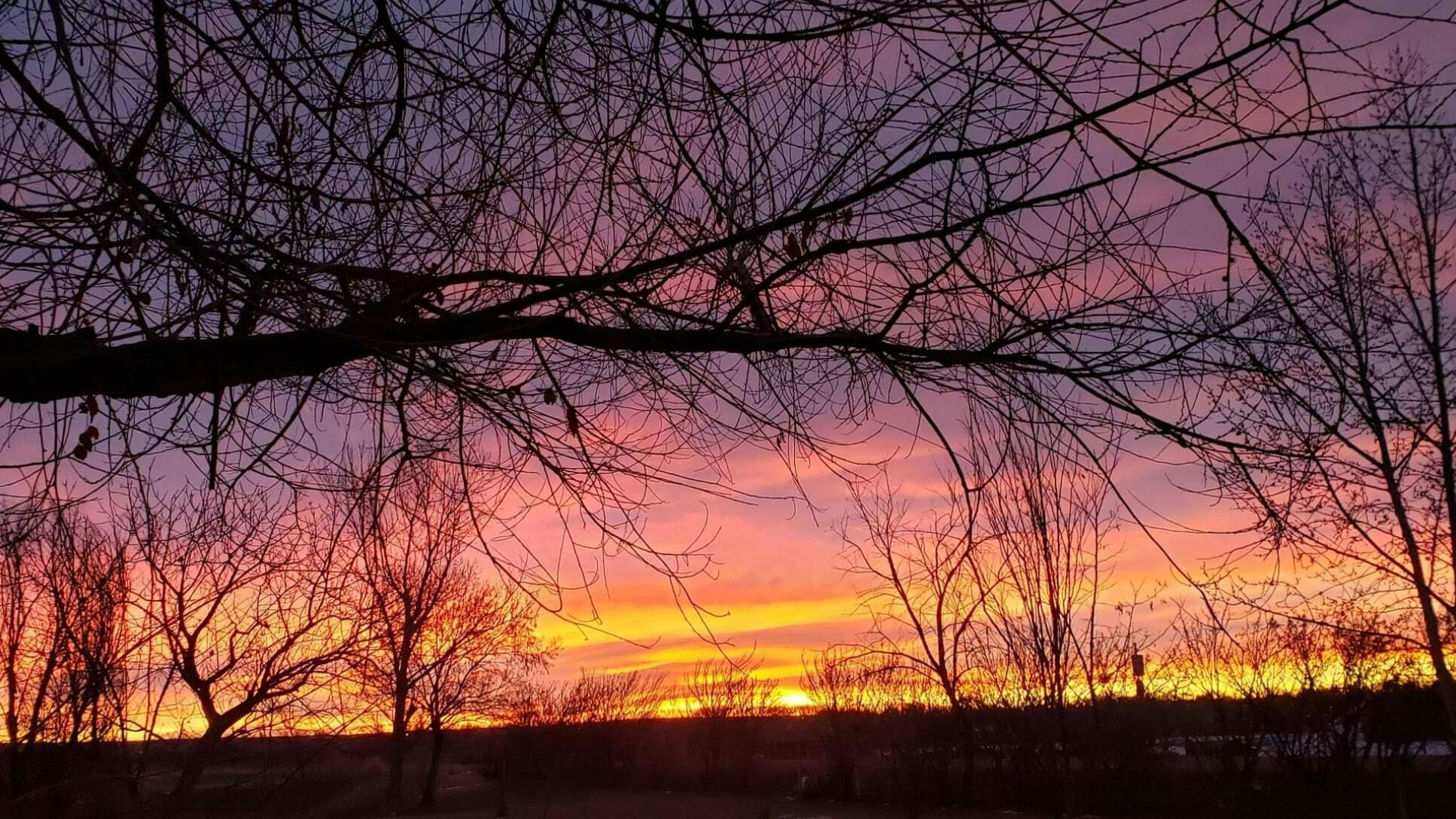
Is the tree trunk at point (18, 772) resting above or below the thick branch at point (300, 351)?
below

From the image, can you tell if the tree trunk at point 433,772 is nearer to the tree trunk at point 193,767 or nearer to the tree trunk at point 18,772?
the tree trunk at point 193,767

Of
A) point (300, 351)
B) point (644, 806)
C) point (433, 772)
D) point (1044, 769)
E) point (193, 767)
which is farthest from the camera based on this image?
point (433, 772)

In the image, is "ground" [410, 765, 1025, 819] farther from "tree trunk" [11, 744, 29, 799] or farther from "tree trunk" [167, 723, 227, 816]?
"tree trunk" [11, 744, 29, 799]

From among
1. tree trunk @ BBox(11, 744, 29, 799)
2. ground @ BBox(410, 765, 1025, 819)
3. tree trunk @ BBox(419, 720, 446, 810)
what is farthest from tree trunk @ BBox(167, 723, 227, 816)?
tree trunk @ BBox(419, 720, 446, 810)

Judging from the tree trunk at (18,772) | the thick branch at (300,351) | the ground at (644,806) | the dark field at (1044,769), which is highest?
the thick branch at (300,351)

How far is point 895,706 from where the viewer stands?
831 inches

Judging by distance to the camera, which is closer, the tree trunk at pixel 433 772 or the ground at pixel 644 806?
the ground at pixel 644 806

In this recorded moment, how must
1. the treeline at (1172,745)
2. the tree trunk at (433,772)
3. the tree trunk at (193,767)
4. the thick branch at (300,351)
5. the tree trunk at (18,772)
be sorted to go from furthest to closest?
the tree trunk at (433,772) < the treeline at (1172,745) < the tree trunk at (18,772) < the tree trunk at (193,767) < the thick branch at (300,351)

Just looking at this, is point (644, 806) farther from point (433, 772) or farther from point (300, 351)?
point (300, 351)

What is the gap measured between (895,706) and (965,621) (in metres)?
19.1

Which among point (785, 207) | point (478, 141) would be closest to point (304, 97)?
point (478, 141)

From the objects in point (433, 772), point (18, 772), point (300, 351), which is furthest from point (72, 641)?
point (433, 772)

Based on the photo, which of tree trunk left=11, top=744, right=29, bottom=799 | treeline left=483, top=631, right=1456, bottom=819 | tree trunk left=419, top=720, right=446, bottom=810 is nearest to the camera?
tree trunk left=11, top=744, right=29, bottom=799

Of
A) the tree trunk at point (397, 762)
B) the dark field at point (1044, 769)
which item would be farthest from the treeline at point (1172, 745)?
the tree trunk at point (397, 762)
